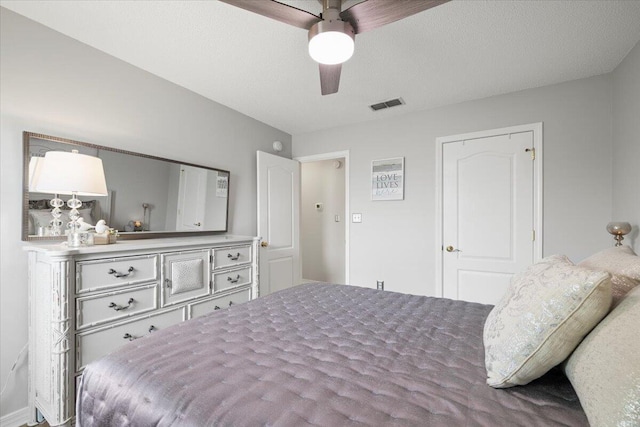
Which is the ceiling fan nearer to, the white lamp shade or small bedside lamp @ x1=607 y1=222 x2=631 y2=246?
the white lamp shade

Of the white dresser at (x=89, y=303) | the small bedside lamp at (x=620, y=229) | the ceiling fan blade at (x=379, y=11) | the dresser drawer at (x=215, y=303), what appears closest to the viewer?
the ceiling fan blade at (x=379, y=11)

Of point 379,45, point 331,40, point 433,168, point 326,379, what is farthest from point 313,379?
point 433,168

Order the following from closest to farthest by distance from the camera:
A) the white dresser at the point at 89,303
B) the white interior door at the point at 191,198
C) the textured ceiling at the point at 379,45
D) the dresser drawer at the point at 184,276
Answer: the white dresser at the point at 89,303 → the textured ceiling at the point at 379,45 → the dresser drawer at the point at 184,276 → the white interior door at the point at 191,198

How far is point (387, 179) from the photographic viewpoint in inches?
133

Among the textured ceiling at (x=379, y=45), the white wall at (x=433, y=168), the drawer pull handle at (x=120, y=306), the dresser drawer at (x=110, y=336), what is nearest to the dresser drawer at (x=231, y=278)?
the dresser drawer at (x=110, y=336)

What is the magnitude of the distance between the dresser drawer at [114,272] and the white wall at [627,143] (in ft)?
11.2

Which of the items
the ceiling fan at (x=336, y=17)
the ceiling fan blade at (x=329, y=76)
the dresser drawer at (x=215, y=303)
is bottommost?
the dresser drawer at (x=215, y=303)

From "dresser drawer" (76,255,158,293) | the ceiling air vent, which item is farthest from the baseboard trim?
the ceiling air vent

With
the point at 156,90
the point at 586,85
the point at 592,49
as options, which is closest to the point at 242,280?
the point at 156,90

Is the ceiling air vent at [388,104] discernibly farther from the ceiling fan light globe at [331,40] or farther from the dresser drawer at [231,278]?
the dresser drawer at [231,278]

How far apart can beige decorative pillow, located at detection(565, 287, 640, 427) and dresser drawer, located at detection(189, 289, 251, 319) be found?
2.21m

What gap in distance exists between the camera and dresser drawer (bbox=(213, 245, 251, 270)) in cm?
240

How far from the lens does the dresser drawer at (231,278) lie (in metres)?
2.40

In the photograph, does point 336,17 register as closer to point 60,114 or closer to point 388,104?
point 388,104
